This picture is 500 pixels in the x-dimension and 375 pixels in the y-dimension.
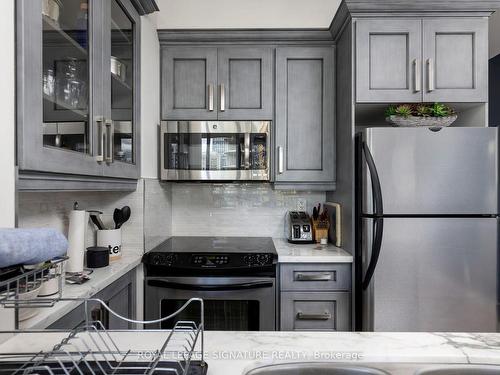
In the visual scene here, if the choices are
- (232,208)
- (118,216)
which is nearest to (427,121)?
(232,208)

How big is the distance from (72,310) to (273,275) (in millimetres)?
1080

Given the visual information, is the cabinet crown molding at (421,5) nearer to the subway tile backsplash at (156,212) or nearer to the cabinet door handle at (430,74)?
the cabinet door handle at (430,74)

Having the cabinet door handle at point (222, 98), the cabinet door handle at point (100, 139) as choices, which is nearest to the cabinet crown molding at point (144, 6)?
the cabinet door handle at point (222, 98)

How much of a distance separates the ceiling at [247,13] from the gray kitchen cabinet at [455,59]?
2.61 ft

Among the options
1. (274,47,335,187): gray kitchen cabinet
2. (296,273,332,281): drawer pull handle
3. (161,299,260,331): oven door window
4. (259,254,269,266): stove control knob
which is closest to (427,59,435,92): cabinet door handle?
(274,47,335,187): gray kitchen cabinet

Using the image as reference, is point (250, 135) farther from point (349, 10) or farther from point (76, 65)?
point (76, 65)

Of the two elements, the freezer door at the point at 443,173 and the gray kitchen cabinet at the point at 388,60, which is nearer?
the freezer door at the point at 443,173

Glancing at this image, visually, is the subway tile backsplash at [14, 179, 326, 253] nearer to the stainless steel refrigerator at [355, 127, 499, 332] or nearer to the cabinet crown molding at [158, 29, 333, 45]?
the stainless steel refrigerator at [355, 127, 499, 332]

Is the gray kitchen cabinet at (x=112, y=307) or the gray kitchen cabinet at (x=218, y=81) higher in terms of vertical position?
the gray kitchen cabinet at (x=218, y=81)

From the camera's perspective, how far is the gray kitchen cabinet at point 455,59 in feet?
6.52

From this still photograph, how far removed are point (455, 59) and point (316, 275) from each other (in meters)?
1.52

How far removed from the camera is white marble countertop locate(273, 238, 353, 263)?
1.97 meters

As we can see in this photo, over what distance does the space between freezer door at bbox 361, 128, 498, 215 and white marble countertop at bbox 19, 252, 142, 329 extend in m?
1.41

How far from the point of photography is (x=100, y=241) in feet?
5.99
